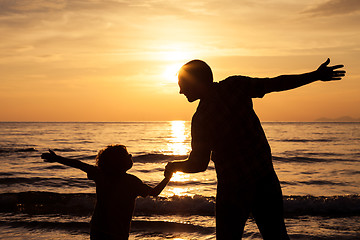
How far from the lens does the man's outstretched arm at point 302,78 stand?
2.82 m

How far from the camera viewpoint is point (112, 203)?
3.60 meters

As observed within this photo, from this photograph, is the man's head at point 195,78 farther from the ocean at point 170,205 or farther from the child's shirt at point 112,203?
the ocean at point 170,205

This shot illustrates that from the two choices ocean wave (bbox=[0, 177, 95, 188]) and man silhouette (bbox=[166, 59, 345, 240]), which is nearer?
man silhouette (bbox=[166, 59, 345, 240])

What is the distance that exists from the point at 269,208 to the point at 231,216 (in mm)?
301

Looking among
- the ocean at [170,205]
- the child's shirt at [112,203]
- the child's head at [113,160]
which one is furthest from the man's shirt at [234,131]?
the ocean at [170,205]

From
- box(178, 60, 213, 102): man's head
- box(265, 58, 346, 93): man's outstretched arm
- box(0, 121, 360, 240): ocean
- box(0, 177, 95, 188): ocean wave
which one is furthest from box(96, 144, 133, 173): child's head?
box(0, 177, 95, 188): ocean wave

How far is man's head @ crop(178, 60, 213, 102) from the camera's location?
2.99m

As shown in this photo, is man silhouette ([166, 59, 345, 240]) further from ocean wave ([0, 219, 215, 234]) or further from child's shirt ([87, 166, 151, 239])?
ocean wave ([0, 219, 215, 234])

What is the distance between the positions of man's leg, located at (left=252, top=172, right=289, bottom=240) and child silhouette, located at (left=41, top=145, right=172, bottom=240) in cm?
94

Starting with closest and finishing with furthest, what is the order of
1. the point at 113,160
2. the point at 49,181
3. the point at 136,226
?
1. the point at 113,160
2. the point at 136,226
3. the point at 49,181

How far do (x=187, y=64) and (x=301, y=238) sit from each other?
16.9 feet

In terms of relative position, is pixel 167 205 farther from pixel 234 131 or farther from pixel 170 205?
pixel 234 131

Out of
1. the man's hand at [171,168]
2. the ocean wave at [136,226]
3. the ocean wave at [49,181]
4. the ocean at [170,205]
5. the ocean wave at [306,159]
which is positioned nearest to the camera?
the man's hand at [171,168]

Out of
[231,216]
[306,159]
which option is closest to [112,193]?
[231,216]
